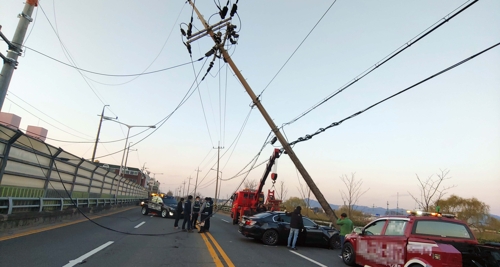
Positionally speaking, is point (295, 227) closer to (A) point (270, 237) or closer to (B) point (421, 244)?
(A) point (270, 237)

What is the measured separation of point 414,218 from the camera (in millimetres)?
7234

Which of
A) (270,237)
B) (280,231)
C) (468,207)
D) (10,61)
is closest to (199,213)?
(270,237)

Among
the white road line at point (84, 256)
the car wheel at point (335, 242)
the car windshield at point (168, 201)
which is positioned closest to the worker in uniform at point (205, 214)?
the car wheel at point (335, 242)

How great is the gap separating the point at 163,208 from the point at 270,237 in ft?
41.0

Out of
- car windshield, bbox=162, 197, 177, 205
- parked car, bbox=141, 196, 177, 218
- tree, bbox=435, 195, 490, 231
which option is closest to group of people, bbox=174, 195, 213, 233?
parked car, bbox=141, 196, 177, 218

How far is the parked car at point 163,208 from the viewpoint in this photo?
2223 centimetres

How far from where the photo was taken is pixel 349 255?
30.7 ft

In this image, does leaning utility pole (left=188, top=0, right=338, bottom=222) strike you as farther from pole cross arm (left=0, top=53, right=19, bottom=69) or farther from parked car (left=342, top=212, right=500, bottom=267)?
pole cross arm (left=0, top=53, right=19, bottom=69)

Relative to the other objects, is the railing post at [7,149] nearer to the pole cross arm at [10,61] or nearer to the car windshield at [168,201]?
the pole cross arm at [10,61]

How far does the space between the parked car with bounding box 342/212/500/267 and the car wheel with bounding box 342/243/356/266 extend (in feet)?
0.16

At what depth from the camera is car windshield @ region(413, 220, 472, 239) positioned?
6.85 metres

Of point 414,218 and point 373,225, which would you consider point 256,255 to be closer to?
point 373,225

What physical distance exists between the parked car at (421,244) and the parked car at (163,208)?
1593cm

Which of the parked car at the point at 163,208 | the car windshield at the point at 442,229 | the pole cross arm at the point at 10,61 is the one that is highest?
the pole cross arm at the point at 10,61
